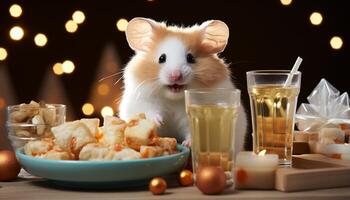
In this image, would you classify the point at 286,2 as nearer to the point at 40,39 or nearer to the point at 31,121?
the point at 40,39

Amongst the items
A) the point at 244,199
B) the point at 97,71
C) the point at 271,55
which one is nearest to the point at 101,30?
the point at 97,71

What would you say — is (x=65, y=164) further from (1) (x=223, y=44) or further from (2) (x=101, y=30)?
(2) (x=101, y=30)

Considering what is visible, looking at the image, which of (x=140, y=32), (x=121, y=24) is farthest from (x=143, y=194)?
(x=121, y=24)

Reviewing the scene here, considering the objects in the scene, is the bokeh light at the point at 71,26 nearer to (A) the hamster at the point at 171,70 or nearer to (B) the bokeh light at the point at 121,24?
(B) the bokeh light at the point at 121,24

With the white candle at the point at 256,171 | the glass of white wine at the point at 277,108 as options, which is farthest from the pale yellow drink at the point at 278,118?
the white candle at the point at 256,171

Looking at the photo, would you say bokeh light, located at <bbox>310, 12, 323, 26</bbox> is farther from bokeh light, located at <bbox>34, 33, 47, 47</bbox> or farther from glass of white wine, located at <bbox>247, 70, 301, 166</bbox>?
glass of white wine, located at <bbox>247, 70, 301, 166</bbox>

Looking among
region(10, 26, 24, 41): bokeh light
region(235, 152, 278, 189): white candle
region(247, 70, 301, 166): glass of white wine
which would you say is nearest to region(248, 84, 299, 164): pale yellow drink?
region(247, 70, 301, 166): glass of white wine
